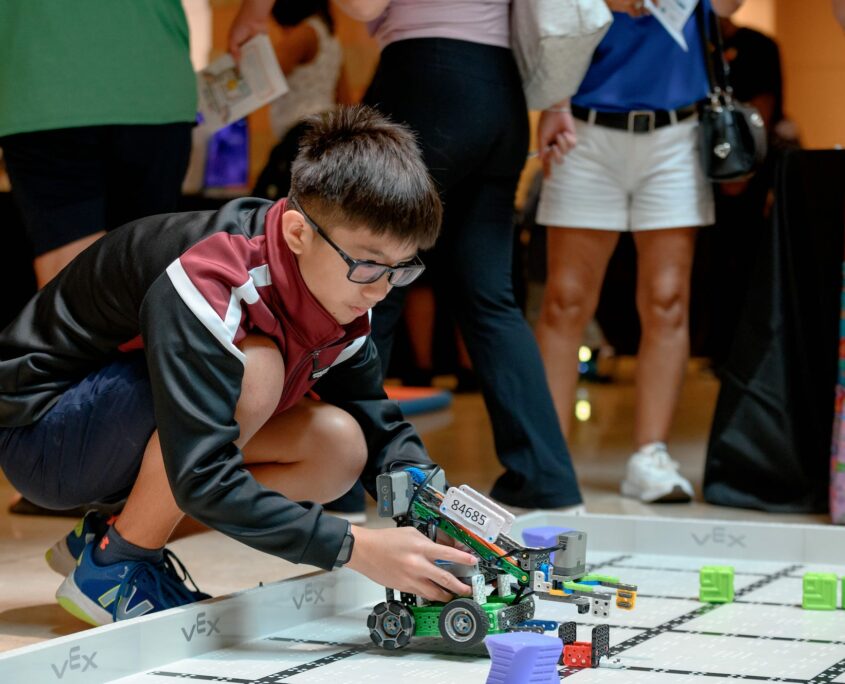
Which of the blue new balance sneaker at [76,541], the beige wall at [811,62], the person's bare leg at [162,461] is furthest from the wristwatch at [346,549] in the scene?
the beige wall at [811,62]

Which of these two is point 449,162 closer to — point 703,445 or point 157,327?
point 157,327

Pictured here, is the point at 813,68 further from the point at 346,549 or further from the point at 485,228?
the point at 346,549

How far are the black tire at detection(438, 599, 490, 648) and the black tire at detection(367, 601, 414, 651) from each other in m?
0.05

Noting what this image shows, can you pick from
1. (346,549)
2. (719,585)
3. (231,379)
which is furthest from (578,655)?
(231,379)

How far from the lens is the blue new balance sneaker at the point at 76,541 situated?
1.92 metres

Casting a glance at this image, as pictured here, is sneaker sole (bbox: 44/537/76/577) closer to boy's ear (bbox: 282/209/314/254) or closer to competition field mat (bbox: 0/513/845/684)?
competition field mat (bbox: 0/513/845/684)

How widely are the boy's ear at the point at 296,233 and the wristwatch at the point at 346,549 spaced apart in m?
0.37

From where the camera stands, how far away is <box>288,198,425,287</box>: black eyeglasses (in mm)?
1655

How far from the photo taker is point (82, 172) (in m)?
2.52

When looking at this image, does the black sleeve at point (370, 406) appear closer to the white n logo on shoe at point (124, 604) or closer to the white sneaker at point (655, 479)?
the white n logo on shoe at point (124, 604)

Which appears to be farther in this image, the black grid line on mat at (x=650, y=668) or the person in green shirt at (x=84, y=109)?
the person in green shirt at (x=84, y=109)

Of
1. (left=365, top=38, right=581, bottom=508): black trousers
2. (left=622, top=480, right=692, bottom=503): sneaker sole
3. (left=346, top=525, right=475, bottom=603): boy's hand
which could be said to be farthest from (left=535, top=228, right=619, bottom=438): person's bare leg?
(left=346, top=525, right=475, bottom=603): boy's hand

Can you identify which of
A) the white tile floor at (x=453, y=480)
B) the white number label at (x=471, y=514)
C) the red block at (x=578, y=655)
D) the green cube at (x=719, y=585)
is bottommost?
the white tile floor at (x=453, y=480)

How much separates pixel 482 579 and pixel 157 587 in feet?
1.58
